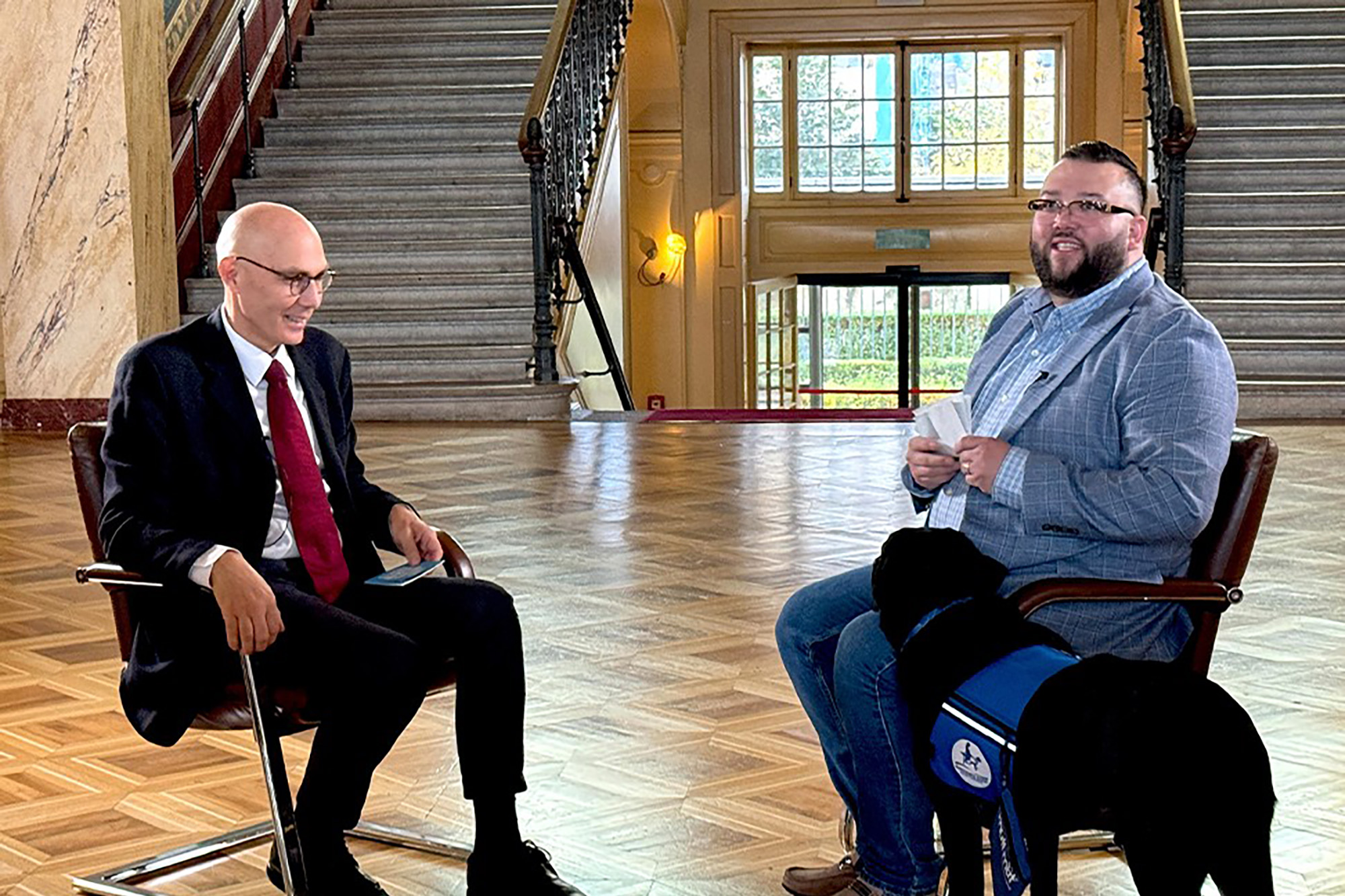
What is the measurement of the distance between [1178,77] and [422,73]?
14.5 feet

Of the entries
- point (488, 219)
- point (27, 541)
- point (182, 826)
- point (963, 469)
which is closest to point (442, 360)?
point (488, 219)

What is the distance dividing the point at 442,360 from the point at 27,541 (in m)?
3.57

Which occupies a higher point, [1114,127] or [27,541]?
[1114,127]

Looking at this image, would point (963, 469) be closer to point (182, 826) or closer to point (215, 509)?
point (215, 509)

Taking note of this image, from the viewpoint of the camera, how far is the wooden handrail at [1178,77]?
359 inches

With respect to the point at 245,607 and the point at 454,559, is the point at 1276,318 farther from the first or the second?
the point at 245,607

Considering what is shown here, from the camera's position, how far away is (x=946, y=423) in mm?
2656

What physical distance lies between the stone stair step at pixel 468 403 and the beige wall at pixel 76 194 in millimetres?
1101

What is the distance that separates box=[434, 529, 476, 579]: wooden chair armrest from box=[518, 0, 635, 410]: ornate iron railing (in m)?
5.92

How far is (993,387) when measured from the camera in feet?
9.23

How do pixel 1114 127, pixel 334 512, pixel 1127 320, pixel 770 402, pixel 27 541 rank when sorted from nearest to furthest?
pixel 1127 320, pixel 334 512, pixel 27 541, pixel 1114 127, pixel 770 402

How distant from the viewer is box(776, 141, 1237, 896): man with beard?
2.48m

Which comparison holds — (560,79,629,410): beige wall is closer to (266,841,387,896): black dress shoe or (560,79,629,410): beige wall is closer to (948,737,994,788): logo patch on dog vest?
(266,841,387,896): black dress shoe


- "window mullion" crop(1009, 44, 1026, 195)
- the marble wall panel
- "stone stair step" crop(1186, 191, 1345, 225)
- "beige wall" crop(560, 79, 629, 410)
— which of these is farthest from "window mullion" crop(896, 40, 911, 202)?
the marble wall panel
